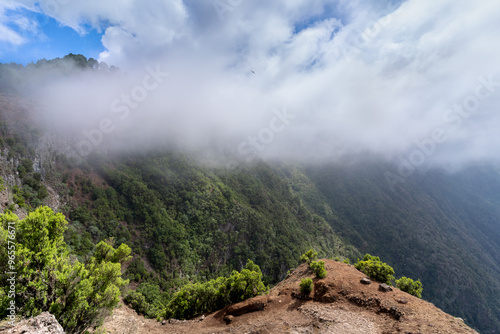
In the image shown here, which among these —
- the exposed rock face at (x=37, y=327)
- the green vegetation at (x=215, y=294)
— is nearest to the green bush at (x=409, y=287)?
the green vegetation at (x=215, y=294)

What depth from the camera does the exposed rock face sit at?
12.7 m

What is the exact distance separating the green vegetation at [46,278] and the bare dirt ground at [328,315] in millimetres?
13171

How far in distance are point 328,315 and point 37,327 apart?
87.2 ft

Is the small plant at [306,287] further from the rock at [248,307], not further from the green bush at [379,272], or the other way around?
the green bush at [379,272]

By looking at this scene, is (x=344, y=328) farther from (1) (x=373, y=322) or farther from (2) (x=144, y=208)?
(2) (x=144, y=208)

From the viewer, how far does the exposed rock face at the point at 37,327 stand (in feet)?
41.6

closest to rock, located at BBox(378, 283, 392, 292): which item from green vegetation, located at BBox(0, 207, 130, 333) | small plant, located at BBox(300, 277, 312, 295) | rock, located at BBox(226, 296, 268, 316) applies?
small plant, located at BBox(300, 277, 312, 295)

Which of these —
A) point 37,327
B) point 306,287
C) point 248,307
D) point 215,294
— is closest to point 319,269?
point 306,287

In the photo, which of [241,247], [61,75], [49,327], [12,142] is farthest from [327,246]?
[61,75]

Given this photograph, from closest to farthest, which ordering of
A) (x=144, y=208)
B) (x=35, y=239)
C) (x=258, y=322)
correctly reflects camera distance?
(x=35, y=239) < (x=258, y=322) < (x=144, y=208)

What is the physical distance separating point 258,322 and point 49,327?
849 inches

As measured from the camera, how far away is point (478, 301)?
16250cm

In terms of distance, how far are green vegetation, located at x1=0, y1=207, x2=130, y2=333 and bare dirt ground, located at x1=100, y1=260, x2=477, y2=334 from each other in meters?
13.2

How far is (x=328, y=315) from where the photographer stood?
2459 cm
